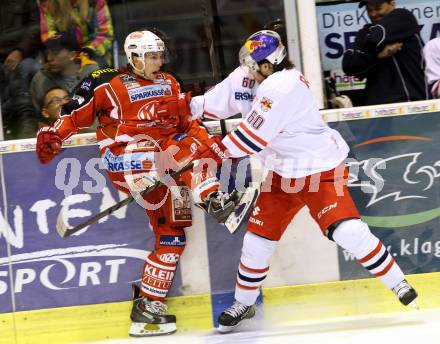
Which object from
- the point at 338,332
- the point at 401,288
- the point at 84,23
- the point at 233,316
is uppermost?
the point at 84,23

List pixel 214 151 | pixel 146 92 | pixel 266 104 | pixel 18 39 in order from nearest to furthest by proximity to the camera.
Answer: pixel 266 104
pixel 214 151
pixel 146 92
pixel 18 39

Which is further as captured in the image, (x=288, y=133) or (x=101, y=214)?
(x=101, y=214)

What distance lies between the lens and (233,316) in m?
4.75

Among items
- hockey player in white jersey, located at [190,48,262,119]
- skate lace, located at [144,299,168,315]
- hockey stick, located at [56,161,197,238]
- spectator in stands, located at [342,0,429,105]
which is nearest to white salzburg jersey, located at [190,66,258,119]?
hockey player in white jersey, located at [190,48,262,119]

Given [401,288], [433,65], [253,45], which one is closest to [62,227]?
[253,45]

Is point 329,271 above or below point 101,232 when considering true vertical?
below

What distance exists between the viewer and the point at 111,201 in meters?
4.86

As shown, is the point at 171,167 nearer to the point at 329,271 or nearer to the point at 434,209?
the point at 329,271

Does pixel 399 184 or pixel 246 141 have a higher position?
pixel 246 141

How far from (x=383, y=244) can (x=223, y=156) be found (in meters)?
0.93

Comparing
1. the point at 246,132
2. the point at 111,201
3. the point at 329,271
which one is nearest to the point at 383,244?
the point at 329,271

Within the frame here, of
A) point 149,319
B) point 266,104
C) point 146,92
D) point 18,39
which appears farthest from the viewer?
point 18,39

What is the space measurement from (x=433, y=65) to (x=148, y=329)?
6.08 ft

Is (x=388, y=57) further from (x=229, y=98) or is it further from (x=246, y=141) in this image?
(x=246, y=141)
